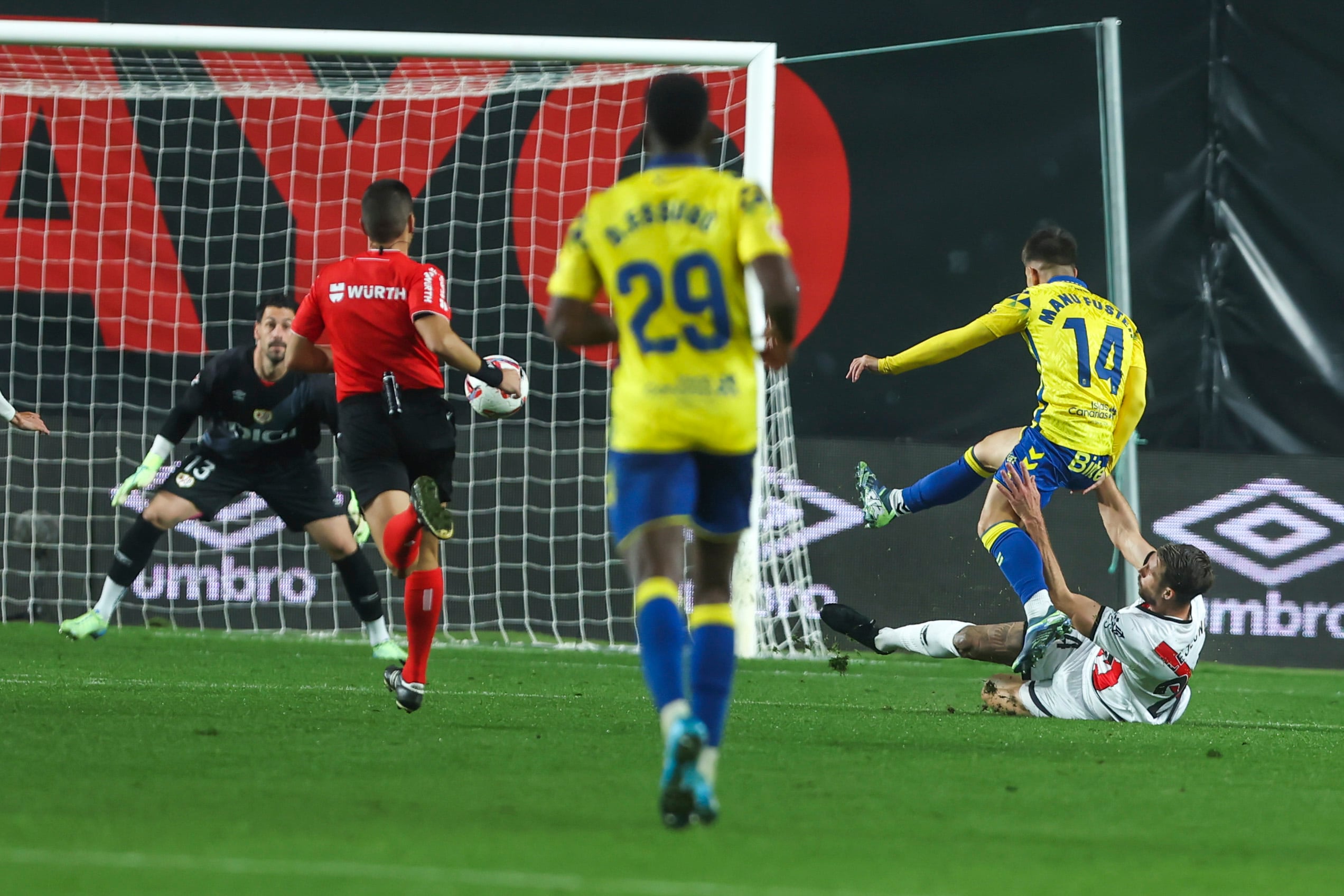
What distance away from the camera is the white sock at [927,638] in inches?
263

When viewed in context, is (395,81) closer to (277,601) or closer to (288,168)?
(288,168)

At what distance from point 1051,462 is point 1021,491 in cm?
20

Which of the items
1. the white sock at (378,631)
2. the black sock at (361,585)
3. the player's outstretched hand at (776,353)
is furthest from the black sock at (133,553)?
the player's outstretched hand at (776,353)

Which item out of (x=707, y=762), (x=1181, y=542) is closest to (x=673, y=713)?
(x=707, y=762)

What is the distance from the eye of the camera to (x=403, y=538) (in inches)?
226

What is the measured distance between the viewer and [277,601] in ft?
34.5

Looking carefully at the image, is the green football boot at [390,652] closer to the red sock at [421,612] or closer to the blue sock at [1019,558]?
the red sock at [421,612]

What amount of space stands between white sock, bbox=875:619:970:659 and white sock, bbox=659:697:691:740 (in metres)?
3.48

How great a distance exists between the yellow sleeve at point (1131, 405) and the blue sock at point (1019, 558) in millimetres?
576

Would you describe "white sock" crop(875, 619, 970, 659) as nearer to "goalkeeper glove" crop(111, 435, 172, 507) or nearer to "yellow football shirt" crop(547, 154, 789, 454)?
"yellow football shirt" crop(547, 154, 789, 454)

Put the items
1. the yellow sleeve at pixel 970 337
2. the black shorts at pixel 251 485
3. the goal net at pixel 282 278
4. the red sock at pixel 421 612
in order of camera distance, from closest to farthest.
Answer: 1. the red sock at pixel 421 612
2. the yellow sleeve at pixel 970 337
3. the black shorts at pixel 251 485
4. the goal net at pixel 282 278

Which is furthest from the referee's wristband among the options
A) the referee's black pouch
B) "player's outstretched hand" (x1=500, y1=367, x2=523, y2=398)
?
the referee's black pouch

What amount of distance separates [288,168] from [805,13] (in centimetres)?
397

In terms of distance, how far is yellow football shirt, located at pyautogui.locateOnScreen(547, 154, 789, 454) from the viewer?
3475 millimetres
